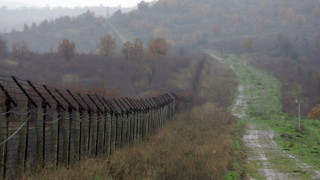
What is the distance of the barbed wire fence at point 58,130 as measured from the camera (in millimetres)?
8539

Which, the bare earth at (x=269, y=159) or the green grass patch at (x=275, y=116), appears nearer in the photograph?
the bare earth at (x=269, y=159)

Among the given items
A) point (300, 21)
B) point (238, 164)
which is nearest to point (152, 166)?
point (238, 164)

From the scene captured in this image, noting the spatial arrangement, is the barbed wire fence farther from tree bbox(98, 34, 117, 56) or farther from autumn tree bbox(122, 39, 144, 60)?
tree bbox(98, 34, 117, 56)

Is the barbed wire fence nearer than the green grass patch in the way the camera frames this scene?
Yes

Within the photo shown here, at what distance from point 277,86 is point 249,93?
26.6ft

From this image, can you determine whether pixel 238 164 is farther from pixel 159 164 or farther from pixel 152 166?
pixel 152 166

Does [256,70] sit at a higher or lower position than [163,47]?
lower

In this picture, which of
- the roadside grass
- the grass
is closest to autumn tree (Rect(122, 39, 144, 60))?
the grass

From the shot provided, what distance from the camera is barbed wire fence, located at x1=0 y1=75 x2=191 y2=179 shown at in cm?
854

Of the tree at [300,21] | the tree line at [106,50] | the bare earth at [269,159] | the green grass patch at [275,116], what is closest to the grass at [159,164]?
the bare earth at [269,159]

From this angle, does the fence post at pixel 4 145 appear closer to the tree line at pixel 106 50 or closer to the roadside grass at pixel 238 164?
the roadside grass at pixel 238 164

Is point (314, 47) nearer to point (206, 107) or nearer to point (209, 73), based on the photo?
point (209, 73)

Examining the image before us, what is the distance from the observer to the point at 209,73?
90438 mm

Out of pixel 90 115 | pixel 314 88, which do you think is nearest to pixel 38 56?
pixel 314 88
